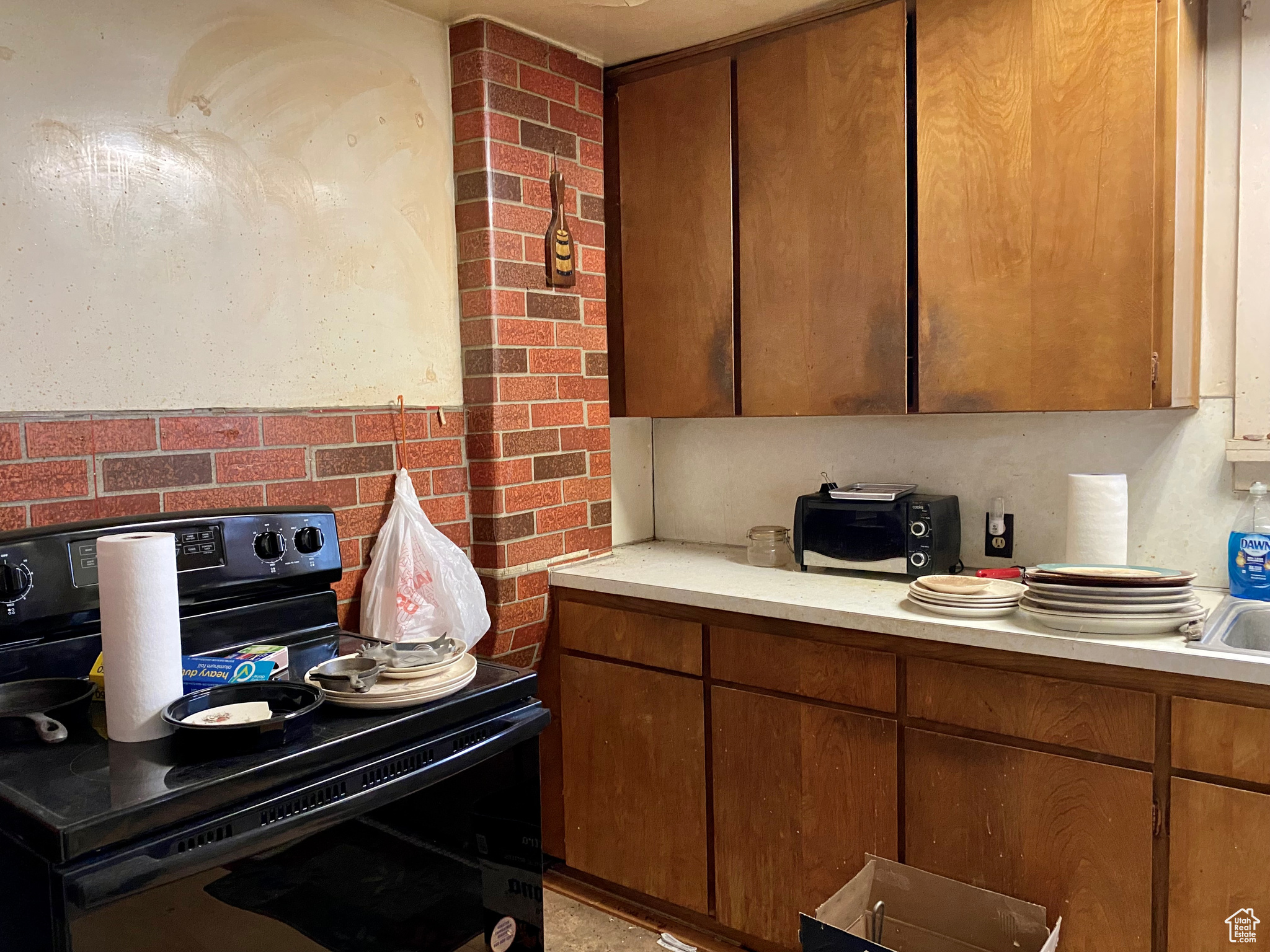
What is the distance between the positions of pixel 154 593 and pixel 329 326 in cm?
98

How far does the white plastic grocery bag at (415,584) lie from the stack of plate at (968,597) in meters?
1.04

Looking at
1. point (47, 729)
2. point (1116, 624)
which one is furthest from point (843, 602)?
point (47, 729)

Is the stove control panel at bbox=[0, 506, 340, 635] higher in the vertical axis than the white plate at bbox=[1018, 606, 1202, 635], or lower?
higher

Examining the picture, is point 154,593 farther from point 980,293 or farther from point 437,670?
point 980,293

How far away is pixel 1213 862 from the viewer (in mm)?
1655

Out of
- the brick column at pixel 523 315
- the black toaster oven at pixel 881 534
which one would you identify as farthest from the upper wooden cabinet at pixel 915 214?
the black toaster oven at pixel 881 534

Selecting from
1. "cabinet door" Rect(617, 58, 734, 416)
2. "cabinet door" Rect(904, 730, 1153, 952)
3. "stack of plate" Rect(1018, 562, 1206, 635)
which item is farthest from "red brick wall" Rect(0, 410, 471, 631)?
"stack of plate" Rect(1018, 562, 1206, 635)

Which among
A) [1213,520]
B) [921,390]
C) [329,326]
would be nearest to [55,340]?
[329,326]

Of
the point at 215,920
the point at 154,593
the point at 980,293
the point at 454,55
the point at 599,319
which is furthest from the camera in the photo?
the point at 599,319

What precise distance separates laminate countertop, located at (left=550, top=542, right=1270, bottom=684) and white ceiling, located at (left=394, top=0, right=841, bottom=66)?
4.67 ft

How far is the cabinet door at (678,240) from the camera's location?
8.22 ft

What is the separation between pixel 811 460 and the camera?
108 inches

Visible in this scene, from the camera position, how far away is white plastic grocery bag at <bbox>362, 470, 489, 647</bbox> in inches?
84.8

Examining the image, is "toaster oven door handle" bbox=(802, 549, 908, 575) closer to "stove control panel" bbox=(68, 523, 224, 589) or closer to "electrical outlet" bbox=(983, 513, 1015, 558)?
"electrical outlet" bbox=(983, 513, 1015, 558)
